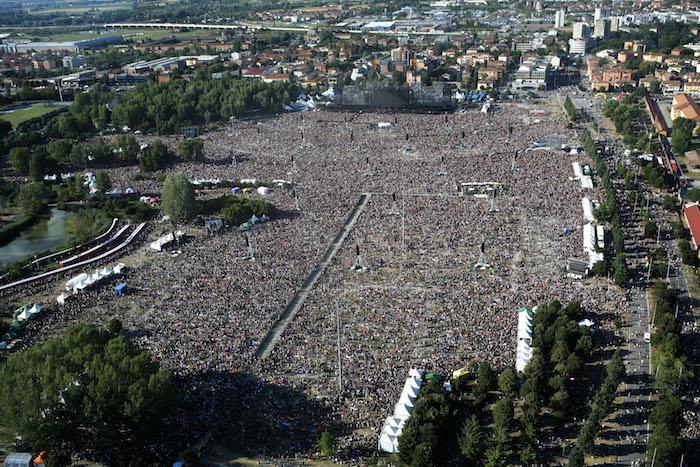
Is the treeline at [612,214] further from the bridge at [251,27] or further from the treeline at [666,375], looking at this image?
the bridge at [251,27]

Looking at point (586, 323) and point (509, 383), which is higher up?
point (509, 383)

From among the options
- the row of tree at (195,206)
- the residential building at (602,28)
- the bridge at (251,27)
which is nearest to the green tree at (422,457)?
the row of tree at (195,206)

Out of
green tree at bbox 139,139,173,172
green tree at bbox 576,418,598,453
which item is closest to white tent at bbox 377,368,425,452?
green tree at bbox 576,418,598,453

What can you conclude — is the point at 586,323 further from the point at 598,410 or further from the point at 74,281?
the point at 74,281

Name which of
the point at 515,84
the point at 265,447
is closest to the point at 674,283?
the point at 265,447

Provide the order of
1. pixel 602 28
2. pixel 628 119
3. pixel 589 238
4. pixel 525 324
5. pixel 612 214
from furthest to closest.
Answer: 1. pixel 602 28
2. pixel 628 119
3. pixel 612 214
4. pixel 589 238
5. pixel 525 324

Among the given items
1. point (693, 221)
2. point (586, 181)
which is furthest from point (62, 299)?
point (693, 221)

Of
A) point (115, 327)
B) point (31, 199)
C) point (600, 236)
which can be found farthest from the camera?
point (31, 199)

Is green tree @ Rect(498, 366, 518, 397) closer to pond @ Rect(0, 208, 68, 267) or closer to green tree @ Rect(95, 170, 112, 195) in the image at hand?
pond @ Rect(0, 208, 68, 267)
